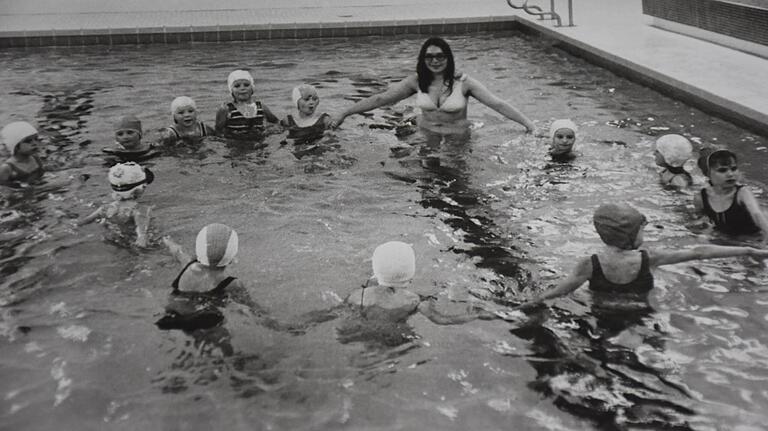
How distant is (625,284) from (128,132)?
498cm

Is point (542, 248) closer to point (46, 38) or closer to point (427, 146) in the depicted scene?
point (427, 146)

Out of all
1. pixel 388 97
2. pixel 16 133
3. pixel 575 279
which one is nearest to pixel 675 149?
pixel 575 279

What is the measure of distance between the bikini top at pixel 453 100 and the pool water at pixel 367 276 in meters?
0.34

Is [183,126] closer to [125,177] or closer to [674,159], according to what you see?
[125,177]

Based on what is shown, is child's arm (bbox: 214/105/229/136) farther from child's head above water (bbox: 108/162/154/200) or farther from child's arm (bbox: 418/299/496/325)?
child's arm (bbox: 418/299/496/325)

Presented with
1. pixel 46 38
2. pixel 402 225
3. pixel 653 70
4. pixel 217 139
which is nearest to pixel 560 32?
pixel 653 70

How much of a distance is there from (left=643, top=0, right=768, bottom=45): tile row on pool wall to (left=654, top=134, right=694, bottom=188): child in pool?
5.33m

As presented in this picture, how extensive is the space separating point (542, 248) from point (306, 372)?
231 centimetres

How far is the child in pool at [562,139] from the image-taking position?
7.16m

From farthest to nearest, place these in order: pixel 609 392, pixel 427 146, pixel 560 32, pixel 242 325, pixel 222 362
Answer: pixel 560 32
pixel 427 146
pixel 242 325
pixel 222 362
pixel 609 392

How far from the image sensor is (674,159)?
6418mm

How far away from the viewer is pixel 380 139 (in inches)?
326

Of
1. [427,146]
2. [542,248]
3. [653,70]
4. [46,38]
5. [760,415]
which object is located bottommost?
[760,415]

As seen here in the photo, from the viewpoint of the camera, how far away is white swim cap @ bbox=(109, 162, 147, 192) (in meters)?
5.77
